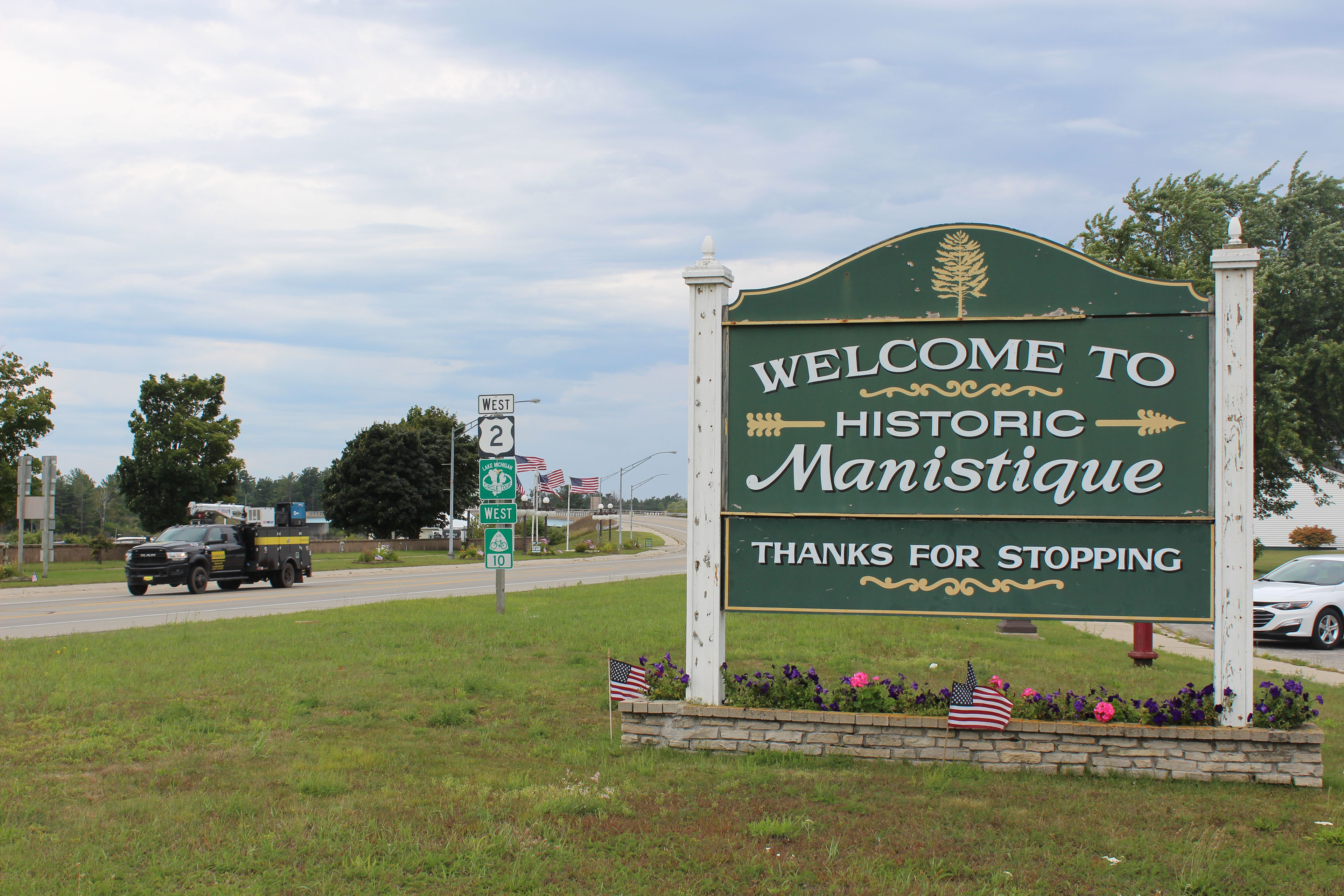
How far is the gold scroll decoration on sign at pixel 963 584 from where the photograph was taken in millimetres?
7469

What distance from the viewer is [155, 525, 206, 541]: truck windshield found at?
2634 centimetres

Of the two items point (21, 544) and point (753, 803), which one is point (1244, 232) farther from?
point (21, 544)

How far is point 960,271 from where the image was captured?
7762 mm

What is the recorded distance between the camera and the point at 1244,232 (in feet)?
111

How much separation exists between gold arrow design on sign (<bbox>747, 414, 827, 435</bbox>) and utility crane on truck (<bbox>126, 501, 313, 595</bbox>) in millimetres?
22134

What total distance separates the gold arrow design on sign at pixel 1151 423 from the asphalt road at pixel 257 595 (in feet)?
49.1

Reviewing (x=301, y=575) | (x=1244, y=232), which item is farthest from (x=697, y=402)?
(x=1244, y=232)

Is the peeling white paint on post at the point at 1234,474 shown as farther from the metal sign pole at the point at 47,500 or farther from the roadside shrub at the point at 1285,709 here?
the metal sign pole at the point at 47,500

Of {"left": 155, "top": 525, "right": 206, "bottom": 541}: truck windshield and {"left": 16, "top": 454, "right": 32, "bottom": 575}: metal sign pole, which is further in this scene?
{"left": 16, "top": 454, "right": 32, "bottom": 575}: metal sign pole

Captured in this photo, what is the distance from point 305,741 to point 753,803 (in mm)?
3633

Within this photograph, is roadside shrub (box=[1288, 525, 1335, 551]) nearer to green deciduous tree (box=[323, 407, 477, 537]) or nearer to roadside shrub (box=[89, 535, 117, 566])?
green deciduous tree (box=[323, 407, 477, 537])

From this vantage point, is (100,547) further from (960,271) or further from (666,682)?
(960,271)

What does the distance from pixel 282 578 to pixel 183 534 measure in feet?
10.5

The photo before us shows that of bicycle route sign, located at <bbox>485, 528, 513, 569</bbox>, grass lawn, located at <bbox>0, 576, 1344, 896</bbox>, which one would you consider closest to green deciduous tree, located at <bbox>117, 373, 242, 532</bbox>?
bicycle route sign, located at <bbox>485, 528, 513, 569</bbox>
